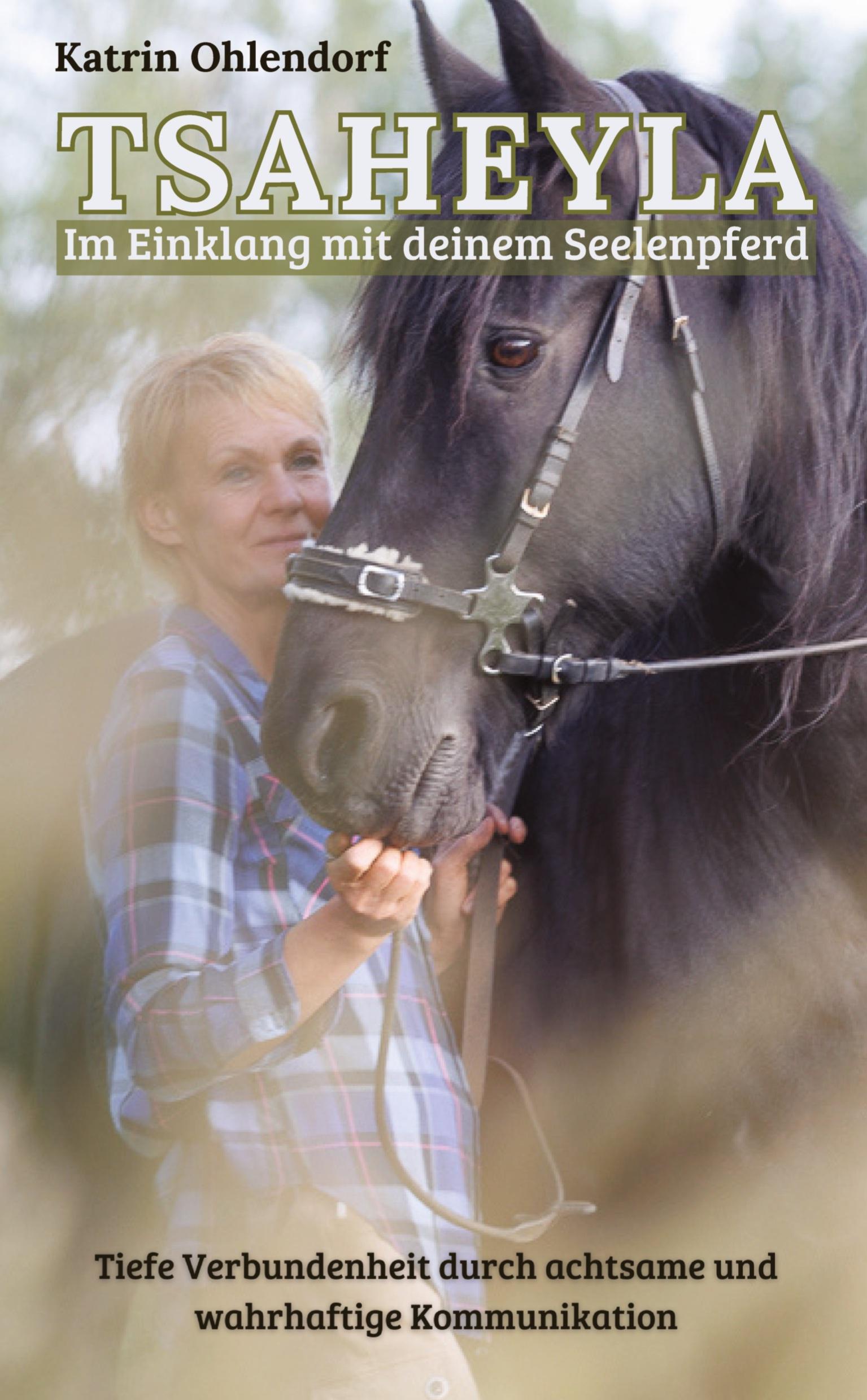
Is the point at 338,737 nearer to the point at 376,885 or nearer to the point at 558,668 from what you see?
the point at 376,885

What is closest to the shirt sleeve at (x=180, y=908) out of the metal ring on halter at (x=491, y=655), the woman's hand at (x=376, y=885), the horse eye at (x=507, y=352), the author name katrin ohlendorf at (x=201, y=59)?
the woman's hand at (x=376, y=885)

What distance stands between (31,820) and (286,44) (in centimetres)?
384

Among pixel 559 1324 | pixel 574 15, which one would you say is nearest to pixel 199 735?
pixel 559 1324

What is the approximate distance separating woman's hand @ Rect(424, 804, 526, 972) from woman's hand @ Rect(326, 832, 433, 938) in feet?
2.37

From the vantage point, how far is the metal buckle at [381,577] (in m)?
2.10

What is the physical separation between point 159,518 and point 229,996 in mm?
937

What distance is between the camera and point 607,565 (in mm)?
2307

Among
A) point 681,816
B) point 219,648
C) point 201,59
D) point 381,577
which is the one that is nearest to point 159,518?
point 219,648

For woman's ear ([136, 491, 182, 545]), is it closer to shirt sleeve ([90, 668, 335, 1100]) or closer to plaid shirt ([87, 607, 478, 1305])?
plaid shirt ([87, 607, 478, 1305])

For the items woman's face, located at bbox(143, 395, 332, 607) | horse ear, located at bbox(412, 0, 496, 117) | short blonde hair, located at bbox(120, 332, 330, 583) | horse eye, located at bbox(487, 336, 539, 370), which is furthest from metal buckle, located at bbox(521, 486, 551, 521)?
horse ear, located at bbox(412, 0, 496, 117)

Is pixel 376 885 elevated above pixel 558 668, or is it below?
below

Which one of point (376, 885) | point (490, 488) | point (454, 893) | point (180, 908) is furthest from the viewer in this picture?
point (454, 893)

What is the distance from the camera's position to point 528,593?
2.21 metres

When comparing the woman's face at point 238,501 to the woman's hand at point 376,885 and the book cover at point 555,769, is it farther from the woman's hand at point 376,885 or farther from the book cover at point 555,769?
the woman's hand at point 376,885
